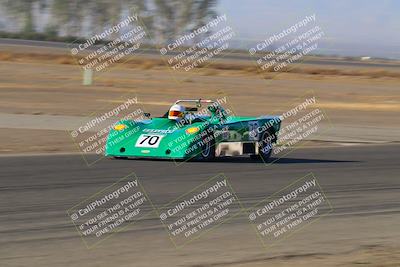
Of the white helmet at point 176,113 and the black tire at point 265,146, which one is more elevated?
the white helmet at point 176,113

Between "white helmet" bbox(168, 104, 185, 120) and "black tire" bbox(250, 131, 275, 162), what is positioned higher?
"white helmet" bbox(168, 104, 185, 120)

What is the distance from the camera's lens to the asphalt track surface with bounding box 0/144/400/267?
827 centimetres

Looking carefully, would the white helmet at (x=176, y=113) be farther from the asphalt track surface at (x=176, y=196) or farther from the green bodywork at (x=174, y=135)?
the asphalt track surface at (x=176, y=196)

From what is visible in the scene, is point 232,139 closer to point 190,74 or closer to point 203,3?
point 190,74

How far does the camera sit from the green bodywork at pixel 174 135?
15406mm

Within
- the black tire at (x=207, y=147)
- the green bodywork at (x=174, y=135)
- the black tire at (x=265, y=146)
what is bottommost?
the black tire at (x=265, y=146)

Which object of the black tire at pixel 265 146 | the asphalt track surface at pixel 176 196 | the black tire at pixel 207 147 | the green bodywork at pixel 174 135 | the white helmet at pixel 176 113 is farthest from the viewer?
the black tire at pixel 265 146

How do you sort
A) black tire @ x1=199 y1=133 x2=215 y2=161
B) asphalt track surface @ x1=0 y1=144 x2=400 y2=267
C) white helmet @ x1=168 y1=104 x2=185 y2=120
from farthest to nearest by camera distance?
white helmet @ x1=168 y1=104 x2=185 y2=120
black tire @ x1=199 y1=133 x2=215 y2=161
asphalt track surface @ x1=0 y1=144 x2=400 y2=267

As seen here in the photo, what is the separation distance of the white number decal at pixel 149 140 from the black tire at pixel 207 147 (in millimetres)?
723

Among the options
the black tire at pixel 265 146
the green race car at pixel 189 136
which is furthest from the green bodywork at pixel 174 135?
the black tire at pixel 265 146

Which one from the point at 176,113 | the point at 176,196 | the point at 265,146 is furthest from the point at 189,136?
the point at 176,196

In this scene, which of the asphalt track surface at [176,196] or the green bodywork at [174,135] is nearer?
the asphalt track surface at [176,196]

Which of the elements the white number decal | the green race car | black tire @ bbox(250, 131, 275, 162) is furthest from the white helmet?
black tire @ bbox(250, 131, 275, 162)

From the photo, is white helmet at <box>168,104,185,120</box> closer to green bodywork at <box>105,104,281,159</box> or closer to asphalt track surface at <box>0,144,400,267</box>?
green bodywork at <box>105,104,281,159</box>
